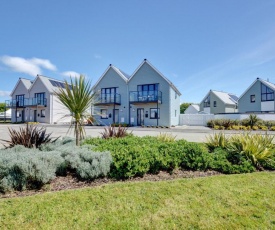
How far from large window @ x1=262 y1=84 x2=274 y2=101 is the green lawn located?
107 ft

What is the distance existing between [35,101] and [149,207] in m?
39.1

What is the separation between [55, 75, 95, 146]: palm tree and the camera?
241 inches

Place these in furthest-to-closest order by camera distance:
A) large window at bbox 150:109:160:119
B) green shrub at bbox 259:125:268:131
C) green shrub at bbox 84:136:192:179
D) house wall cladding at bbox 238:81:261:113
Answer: house wall cladding at bbox 238:81:261:113 → large window at bbox 150:109:160:119 → green shrub at bbox 259:125:268:131 → green shrub at bbox 84:136:192:179

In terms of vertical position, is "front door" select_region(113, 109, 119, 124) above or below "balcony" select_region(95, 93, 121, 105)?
below

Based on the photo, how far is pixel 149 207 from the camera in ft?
10.5

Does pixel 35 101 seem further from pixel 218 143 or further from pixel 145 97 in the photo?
pixel 218 143

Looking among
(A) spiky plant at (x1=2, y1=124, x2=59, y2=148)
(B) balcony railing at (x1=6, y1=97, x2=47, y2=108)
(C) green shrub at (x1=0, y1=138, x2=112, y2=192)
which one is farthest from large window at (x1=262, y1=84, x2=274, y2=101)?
(B) balcony railing at (x1=6, y1=97, x2=47, y2=108)

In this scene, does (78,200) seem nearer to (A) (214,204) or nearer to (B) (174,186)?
(B) (174,186)

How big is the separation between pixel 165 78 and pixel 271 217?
24061mm

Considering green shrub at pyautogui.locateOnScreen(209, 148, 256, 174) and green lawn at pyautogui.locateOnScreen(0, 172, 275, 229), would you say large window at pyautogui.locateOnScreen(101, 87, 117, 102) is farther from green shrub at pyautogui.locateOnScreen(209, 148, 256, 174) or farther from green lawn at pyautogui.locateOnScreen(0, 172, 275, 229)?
green lawn at pyautogui.locateOnScreen(0, 172, 275, 229)

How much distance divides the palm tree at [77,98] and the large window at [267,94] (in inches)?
1335

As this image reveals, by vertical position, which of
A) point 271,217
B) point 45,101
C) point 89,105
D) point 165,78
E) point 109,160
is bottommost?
point 271,217

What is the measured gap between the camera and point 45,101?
34875 mm

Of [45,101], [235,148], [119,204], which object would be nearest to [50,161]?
[119,204]
